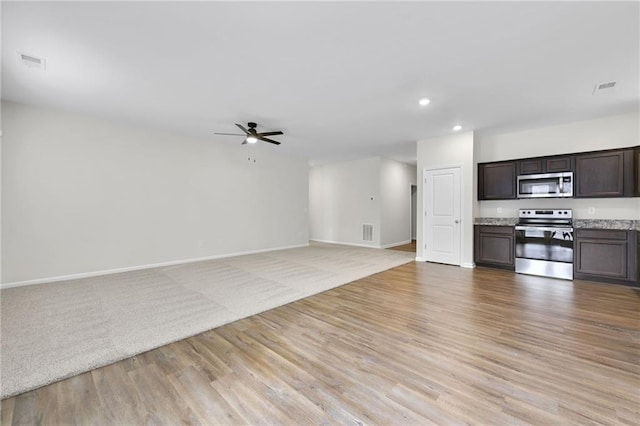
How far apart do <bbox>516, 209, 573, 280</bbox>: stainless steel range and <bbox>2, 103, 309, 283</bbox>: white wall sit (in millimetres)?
5751

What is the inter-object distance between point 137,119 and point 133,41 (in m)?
2.62

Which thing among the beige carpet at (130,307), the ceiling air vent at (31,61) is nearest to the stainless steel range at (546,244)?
the beige carpet at (130,307)

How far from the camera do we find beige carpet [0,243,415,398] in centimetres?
209

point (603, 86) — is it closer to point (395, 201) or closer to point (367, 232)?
point (395, 201)

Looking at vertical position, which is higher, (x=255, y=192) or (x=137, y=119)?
(x=137, y=119)

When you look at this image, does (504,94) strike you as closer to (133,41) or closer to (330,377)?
(330,377)

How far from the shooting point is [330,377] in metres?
1.86

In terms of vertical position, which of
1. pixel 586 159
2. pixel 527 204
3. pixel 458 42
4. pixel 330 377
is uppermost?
pixel 458 42

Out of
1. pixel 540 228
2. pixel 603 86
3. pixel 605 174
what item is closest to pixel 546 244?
pixel 540 228

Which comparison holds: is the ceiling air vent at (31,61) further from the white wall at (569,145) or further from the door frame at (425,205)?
the white wall at (569,145)

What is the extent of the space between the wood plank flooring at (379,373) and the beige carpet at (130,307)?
0.82 feet

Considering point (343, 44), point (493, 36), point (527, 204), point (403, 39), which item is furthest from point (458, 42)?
point (527, 204)

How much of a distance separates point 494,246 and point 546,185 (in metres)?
1.37

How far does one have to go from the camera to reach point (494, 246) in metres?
5.00
